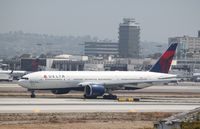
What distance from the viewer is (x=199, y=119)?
171 feet

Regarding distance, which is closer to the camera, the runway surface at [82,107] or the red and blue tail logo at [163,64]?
the runway surface at [82,107]

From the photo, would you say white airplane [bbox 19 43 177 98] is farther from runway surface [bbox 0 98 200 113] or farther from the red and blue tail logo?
runway surface [bbox 0 98 200 113]

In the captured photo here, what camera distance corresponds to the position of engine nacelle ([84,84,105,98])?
97.8 m

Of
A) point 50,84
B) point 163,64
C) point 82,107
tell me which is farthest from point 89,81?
point 82,107

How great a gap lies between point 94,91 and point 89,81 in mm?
3469

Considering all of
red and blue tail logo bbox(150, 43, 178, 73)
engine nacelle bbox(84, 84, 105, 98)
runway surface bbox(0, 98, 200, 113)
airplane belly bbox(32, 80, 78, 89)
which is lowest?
runway surface bbox(0, 98, 200, 113)

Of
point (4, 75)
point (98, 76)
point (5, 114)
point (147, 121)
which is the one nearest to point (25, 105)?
point (5, 114)

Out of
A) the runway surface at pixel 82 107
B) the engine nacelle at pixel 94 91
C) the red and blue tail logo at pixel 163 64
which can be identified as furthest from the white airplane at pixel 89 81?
the runway surface at pixel 82 107

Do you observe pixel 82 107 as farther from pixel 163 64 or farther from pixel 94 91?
pixel 163 64

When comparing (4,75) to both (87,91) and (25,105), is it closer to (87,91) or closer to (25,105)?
(87,91)

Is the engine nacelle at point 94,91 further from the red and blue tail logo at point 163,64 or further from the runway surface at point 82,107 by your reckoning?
the runway surface at point 82,107

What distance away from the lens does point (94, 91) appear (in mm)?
97688

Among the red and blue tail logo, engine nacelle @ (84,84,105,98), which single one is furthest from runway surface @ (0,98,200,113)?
the red and blue tail logo

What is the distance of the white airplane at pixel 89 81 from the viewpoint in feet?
323
